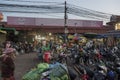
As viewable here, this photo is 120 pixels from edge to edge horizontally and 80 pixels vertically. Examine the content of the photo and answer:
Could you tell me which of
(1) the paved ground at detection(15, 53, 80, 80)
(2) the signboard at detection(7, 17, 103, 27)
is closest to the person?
(1) the paved ground at detection(15, 53, 80, 80)

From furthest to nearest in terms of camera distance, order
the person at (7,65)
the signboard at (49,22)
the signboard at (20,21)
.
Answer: the signboard at (49,22) < the signboard at (20,21) < the person at (7,65)

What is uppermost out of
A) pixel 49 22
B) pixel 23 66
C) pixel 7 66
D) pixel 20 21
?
pixel 20 21

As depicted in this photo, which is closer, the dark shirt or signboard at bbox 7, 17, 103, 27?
the dark shirt

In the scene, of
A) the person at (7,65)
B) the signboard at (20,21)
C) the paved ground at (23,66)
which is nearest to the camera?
the person at (7,65)

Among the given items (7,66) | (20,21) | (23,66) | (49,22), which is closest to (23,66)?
(23,66)

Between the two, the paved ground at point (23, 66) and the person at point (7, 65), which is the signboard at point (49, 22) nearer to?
the paved ground at point (23, 66)

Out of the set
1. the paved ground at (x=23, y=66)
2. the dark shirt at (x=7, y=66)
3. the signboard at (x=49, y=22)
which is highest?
the signboard at (x=49, y=22)

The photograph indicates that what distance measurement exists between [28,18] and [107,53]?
1145 inches

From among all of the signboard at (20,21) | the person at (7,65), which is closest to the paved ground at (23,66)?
the person at (7,65)

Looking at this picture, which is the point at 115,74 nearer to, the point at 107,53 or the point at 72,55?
the point at 107,53

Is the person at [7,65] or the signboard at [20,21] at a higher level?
the signboard at [20,21]

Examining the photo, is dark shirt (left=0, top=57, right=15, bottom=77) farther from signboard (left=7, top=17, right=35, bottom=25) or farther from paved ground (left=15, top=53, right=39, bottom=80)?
signboard (left=7, top=17, right=35, bottom=25)

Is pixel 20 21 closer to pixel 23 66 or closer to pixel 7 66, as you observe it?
pixel 23 66

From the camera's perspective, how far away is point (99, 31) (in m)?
50.8
